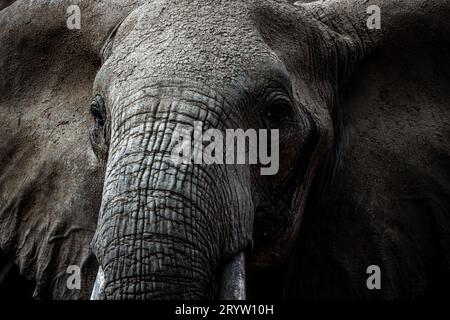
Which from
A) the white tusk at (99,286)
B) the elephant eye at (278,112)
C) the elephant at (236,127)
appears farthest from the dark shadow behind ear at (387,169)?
the white tusk at (99,286)

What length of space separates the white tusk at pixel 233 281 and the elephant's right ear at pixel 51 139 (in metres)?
0.79

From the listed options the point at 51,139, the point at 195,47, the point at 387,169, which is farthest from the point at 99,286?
the point at 387,169

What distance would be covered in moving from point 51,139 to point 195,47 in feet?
3.02

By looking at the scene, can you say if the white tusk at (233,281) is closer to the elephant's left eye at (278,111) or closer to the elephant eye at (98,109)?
the elephant's left eye at (278,111)

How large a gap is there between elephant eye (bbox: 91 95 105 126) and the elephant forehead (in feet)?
0.36

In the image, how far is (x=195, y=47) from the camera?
2656mm

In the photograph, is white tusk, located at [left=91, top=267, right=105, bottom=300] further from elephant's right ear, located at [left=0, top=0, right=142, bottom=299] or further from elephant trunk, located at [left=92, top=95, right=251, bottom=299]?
elephant's right ear, located at [left=0, top=0, right=142, bottom=299]

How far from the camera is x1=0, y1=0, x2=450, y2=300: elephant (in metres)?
2.48

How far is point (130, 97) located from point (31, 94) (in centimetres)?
98

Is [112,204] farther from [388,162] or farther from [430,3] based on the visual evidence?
[430,3]

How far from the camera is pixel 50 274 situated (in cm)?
338

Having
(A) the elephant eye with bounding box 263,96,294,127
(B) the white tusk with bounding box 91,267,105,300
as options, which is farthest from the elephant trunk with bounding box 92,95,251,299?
(A) the elephant eye with bounding box 263,96,294,127

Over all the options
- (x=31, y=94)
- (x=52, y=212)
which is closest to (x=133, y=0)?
(x=31, y=94)
